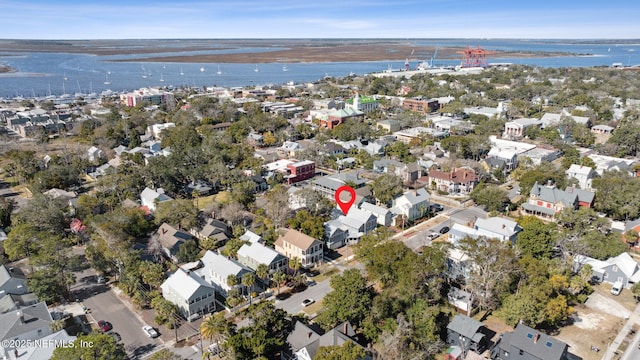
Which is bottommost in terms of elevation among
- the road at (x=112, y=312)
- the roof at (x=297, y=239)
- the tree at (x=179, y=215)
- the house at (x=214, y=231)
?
the road at (x=112, y=312)

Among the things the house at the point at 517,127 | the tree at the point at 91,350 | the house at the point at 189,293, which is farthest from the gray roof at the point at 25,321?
the house at the point at 517,127

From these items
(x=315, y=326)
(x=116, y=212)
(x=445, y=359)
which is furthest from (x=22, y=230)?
(x=445, y=359)

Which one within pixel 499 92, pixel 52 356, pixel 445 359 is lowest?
pixel 445 359

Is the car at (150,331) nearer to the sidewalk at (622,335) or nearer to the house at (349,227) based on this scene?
the house at (349,227)

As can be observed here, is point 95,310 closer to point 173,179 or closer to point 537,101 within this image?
point 173,179

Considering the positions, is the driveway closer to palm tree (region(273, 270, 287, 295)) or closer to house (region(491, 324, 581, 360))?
palm tree (region(273, 270, 287, 295))

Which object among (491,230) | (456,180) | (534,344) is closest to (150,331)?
(534,344)
